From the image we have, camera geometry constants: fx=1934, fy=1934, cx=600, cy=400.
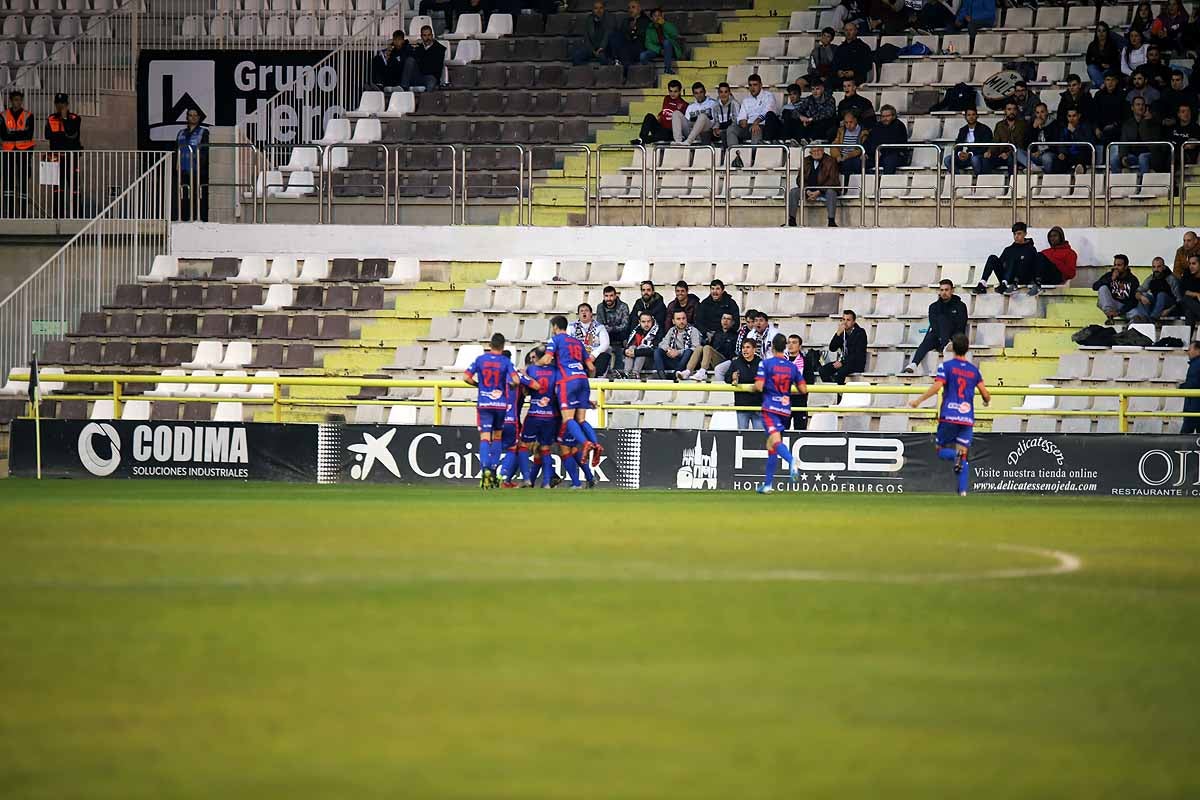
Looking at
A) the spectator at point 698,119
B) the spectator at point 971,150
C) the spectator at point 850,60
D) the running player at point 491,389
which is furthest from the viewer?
the spectator at point 850,60

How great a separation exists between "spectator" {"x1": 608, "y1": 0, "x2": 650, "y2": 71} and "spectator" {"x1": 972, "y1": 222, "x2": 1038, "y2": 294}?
8094 mm

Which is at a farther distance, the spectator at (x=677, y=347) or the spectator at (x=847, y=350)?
the spectator at (x=677, y=347)

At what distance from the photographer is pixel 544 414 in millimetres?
22078

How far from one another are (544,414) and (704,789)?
16.4 m

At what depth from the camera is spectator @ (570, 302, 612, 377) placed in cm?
2527

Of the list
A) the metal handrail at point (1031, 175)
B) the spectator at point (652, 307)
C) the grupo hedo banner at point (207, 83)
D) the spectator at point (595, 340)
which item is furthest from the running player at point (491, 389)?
the grupo hedo banner at point (207, 83)

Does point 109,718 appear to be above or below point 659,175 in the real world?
below

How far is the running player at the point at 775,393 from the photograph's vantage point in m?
21.8

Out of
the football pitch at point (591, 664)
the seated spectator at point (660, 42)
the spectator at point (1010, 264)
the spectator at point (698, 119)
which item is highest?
the seated spectator at point (660, 42)

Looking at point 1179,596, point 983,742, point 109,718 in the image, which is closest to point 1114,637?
point 1179,596

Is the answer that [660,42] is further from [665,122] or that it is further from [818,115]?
[818,115]

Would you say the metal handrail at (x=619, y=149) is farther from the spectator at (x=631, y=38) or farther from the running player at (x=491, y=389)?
the running player at (x=491, y=389)

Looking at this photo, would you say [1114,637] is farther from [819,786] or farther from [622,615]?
[819,786]

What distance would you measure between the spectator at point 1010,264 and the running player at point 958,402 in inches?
196
